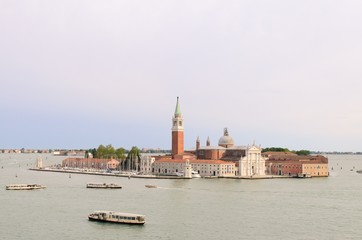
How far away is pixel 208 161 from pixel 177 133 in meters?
6.14

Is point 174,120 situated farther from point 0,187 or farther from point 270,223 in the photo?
point 270,223

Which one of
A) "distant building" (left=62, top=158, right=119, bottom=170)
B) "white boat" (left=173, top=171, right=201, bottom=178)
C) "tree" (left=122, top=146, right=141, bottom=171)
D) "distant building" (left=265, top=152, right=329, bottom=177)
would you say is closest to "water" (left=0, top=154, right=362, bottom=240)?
"white boat" (left=173, top=171, right=201, bottom=178)

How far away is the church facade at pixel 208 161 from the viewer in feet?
179

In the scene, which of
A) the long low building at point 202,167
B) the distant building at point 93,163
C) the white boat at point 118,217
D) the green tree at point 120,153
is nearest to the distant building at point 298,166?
the long low building at point 202,167

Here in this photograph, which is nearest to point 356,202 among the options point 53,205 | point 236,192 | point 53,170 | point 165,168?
point 236,192

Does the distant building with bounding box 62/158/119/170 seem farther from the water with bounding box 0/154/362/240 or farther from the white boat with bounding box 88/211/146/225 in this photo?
the white boat with bounding box 88/211/146/225

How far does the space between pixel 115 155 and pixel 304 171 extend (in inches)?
1001

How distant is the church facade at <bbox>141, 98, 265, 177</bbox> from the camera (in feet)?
179

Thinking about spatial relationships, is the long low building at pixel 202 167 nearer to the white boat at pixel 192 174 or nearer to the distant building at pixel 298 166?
the white boat at pixel 192 174

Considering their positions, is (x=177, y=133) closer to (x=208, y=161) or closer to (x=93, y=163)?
(x=208, y=161)

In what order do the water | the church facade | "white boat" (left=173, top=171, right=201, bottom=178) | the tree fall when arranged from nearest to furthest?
1. the water
2. "white boat" (left=173, top=171, right=201, bottom=178)
3. the church facade
4. the tree

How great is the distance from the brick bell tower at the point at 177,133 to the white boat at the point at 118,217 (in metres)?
35.6

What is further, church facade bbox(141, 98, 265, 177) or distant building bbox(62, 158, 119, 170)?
distant building bbox(62, 158, 119, 170)

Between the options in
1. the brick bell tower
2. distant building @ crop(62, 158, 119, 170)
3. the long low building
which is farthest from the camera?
distant building @ crop(62, 158, 119, 170)
